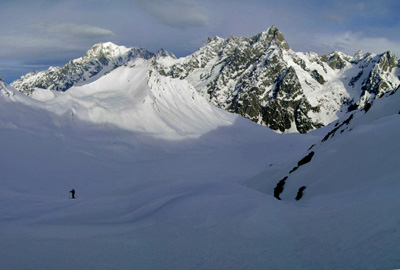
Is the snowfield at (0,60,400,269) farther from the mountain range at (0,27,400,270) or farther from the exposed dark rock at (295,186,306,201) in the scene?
the exposed dark rock at (295,186,306,201)

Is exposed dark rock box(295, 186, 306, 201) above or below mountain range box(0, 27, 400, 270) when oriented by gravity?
below

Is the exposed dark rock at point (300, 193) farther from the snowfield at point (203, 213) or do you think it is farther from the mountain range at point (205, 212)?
the snowfield at point (203, 213)

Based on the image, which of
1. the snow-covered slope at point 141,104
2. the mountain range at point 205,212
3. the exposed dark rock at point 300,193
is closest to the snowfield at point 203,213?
the mountain range at point 205,212

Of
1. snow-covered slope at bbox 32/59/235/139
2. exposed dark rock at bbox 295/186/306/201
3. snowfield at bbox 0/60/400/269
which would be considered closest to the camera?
snowfield at bbox 0/60/400/269

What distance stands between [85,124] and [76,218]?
181 ft

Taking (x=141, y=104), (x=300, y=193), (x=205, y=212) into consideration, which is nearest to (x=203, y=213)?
(x=205, y=212)

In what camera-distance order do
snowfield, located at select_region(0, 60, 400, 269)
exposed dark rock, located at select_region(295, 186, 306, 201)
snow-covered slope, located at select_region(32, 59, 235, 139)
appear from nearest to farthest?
1. snowfield, located at select_region(0, 60, 400, 269)
2. exposed dark rock, located at select_region(295, 186, 306, 201)
3. snow-covered slope, located at select_region(32, 59, 235, 139)

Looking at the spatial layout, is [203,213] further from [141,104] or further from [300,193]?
[141,104]

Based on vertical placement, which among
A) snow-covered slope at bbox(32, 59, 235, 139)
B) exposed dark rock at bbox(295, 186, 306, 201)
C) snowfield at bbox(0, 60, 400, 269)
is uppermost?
snow-covered slope at bbox(32, 59, 235, 139)

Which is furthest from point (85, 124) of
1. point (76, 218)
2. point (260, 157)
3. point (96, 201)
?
point (76, 218)

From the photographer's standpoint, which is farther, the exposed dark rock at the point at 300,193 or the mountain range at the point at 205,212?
the exposed dark rock at the point at 300,193

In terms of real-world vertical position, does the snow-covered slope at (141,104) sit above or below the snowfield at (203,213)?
above

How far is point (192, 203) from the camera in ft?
44.9

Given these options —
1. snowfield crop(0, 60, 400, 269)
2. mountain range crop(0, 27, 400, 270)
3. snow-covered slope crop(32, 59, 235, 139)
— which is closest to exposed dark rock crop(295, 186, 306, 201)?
mountain range crop(0, 27, 400, 270)
